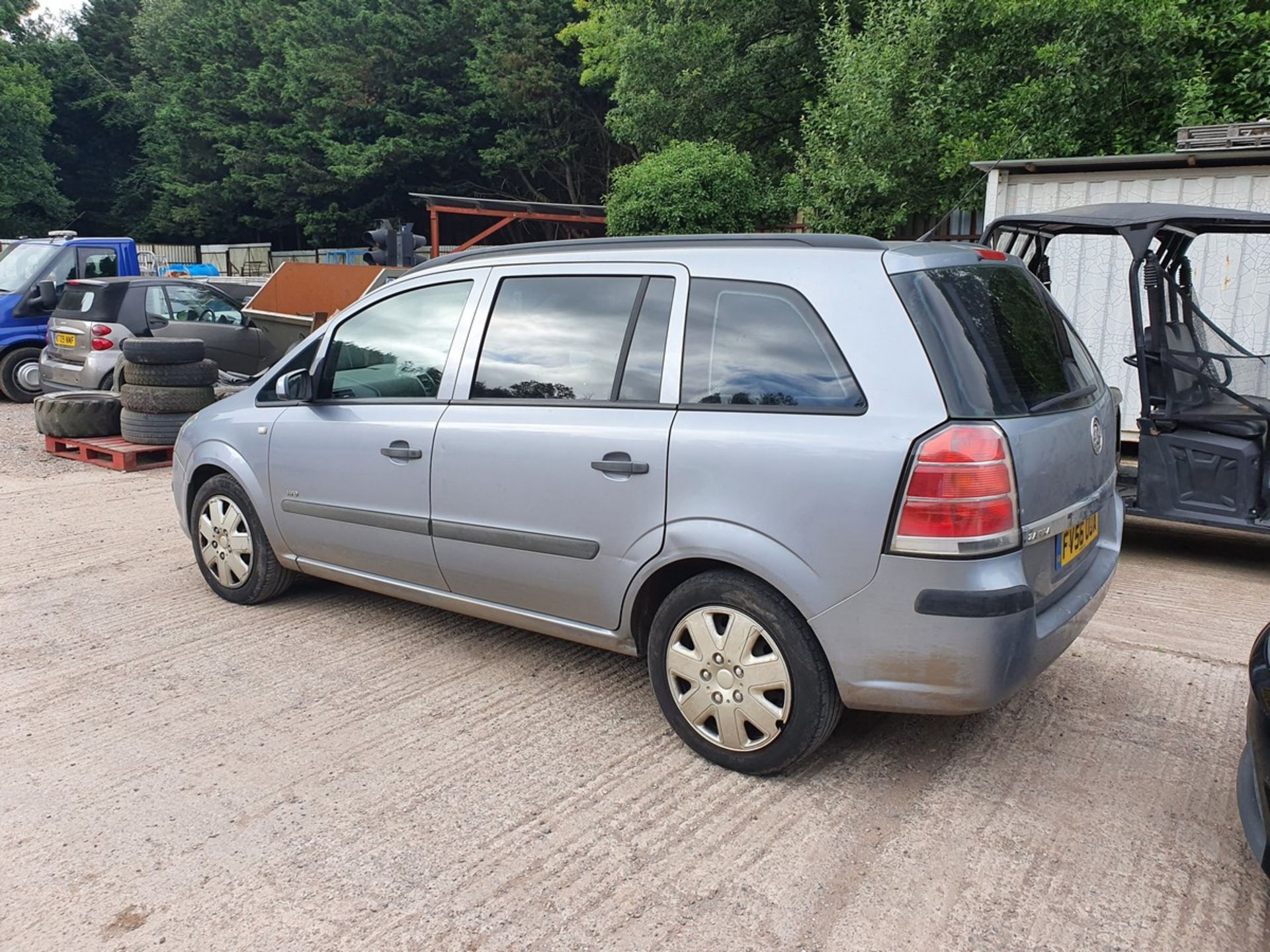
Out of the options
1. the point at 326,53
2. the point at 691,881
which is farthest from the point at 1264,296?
the point at 326,53

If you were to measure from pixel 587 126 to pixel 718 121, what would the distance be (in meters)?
14.0

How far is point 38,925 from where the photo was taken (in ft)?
8.52

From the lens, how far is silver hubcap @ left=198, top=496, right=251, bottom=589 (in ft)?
16.4

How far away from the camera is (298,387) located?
462 centimetres

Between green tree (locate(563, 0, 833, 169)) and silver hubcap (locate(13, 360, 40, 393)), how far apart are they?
1101 cm

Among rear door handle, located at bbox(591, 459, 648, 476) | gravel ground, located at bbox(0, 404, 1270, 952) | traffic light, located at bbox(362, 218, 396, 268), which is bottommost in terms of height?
gravel ground, located at bbox(0, 404, 1270, 952)

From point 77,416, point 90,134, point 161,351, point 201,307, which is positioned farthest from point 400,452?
point 90,134

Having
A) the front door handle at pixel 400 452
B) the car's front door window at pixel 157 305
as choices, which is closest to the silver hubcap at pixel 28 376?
the car's front door window at pixel 157 305

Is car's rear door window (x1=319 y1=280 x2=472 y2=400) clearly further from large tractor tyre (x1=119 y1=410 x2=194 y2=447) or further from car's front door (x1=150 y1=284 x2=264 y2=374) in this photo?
car's front door (x1=150 y1=284 x2=264 y2=374)

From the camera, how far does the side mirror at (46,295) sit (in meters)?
13.0

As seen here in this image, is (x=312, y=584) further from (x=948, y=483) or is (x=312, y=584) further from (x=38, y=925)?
(x=948, y=483)

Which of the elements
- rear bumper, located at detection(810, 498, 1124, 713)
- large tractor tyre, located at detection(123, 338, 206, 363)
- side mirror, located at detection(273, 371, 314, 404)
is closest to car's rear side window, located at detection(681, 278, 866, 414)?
rear bumper, located at detection(810, 498, 1124, 713)

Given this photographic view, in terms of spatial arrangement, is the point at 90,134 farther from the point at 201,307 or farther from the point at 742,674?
the point at 742,674

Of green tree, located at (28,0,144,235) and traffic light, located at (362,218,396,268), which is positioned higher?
green tree, located at (28,0,144,235)
